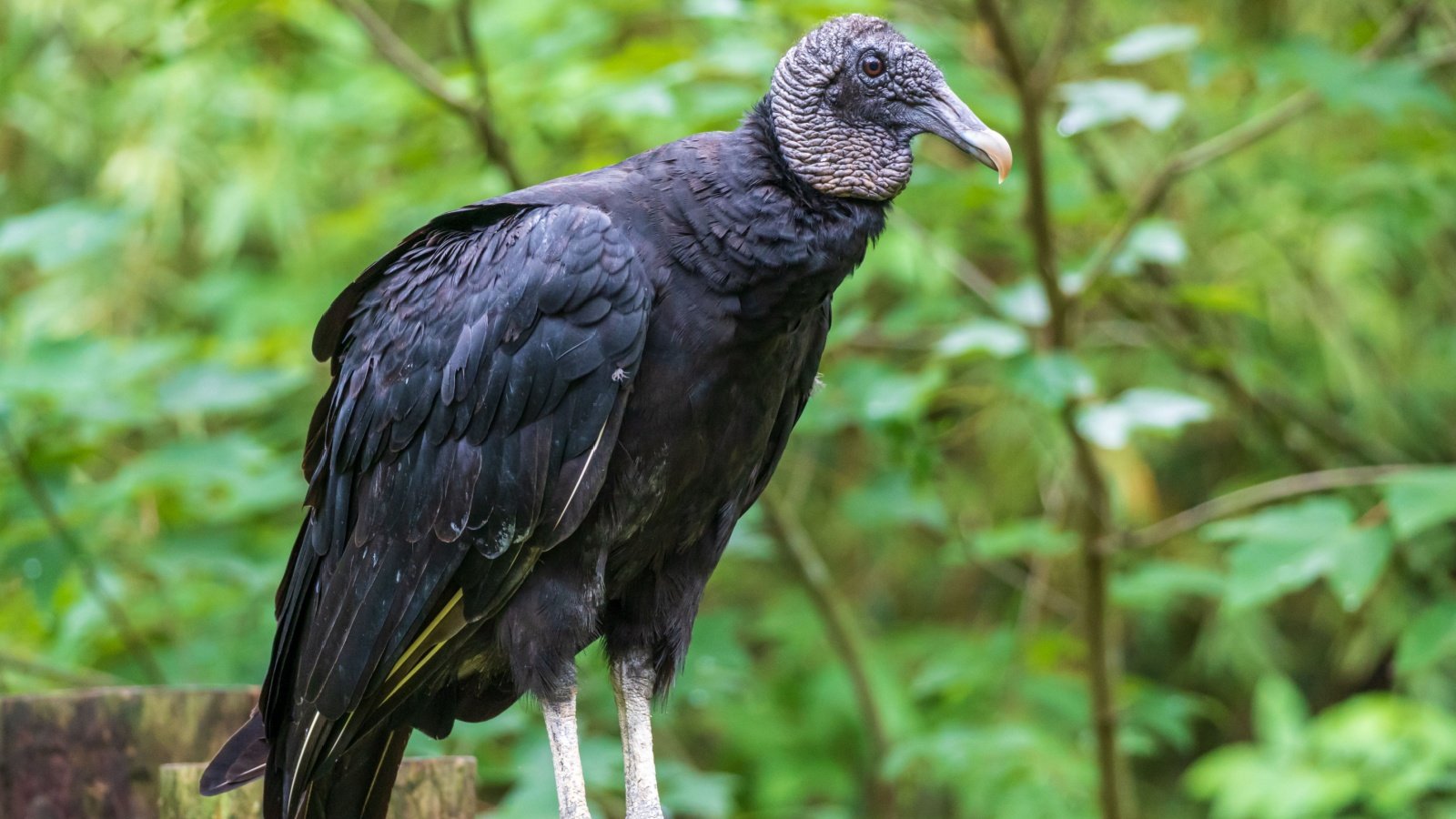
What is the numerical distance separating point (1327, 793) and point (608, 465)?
359cm

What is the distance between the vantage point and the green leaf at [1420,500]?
351 centimetres

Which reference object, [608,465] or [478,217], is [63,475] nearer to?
[478,217]

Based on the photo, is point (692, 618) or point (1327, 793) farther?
point (1327, 793)

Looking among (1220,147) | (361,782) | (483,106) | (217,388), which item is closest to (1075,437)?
(1220,147)

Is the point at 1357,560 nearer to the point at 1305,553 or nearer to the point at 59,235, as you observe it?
the point at 1305,553

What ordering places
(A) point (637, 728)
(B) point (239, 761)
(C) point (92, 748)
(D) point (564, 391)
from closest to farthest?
(D) point (564, 391) < (B) point (239, 761) < (A) point (637, 728) < (C) point (92, 748)

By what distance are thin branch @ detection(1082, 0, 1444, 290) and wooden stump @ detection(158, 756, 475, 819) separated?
222cm

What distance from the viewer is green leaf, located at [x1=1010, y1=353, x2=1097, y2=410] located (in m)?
3.80

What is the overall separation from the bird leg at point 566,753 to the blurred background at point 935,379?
103 cm

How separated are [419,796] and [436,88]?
206 centimetres

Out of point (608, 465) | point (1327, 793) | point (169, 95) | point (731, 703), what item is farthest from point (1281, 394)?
point (169, 95)

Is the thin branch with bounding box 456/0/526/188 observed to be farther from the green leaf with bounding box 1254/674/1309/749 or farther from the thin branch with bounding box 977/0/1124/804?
the green leaf with bounding box 1254/674/1309/749

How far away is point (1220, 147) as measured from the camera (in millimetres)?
4152

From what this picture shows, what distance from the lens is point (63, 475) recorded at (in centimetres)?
411
